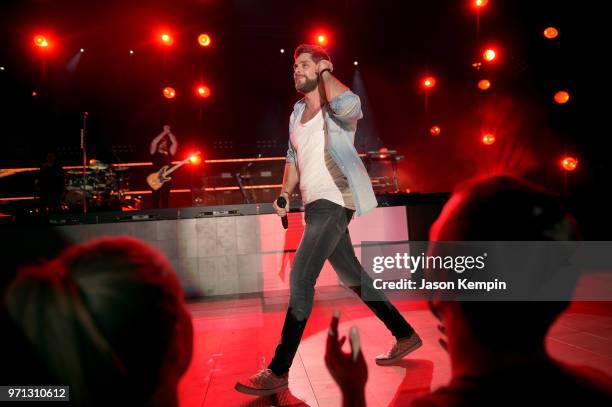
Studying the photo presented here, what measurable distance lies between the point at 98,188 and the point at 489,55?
9593mm

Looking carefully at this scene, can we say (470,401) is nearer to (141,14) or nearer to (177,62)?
(141,14)

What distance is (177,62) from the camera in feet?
38.3

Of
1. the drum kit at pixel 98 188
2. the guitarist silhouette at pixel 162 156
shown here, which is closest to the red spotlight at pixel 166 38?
the guitarist silhouette at pixel 162 156

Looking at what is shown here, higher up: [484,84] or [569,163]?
[484,84]

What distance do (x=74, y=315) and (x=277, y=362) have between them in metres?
1.76

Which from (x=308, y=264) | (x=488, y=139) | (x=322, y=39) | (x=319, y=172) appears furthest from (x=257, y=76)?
(x=308, y=264)

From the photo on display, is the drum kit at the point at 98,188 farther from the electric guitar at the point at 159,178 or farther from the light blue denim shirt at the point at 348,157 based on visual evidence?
the light blue denim shirt at the point at 348,157

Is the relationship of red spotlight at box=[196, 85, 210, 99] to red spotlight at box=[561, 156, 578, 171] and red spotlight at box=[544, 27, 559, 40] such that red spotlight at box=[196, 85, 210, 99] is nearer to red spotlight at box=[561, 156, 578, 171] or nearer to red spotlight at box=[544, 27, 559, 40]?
red spotlight at box=[544, 27, 559, 40]

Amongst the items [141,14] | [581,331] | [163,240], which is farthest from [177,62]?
[581,331]

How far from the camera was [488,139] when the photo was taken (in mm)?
8602

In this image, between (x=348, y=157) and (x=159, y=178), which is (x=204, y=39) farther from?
(x=348, y=157)

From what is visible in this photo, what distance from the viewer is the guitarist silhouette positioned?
26.9 feet

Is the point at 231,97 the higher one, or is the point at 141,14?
the point at 141,14

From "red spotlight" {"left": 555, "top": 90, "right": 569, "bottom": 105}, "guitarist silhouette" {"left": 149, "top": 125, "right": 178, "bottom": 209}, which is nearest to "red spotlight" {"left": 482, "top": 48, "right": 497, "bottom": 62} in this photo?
"red spotlight" {"left": 555, "top": 90, "right": 569, "bottom": 105}
